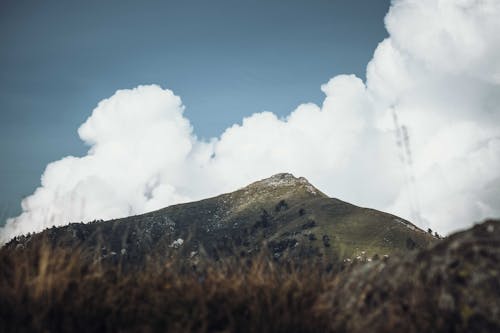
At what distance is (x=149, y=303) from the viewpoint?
19.1ft

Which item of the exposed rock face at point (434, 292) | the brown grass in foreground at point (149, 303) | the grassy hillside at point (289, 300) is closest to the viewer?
the exposed rock face at point (434, 292)

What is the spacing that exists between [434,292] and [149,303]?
3581 mm

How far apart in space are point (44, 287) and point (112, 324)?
3.31 ft

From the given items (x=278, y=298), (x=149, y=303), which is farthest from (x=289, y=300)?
(x=149, y=303)

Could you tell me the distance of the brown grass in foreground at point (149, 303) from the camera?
17.4 feet

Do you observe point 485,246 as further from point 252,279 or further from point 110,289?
point 110,289

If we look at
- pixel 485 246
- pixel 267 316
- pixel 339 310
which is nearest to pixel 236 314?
pixel 267 316

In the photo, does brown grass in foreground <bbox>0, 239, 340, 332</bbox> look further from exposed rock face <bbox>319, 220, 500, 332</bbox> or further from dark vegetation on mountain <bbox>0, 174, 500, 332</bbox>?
exposed rock face <bbox>319, 220, 500, 332</bbox>

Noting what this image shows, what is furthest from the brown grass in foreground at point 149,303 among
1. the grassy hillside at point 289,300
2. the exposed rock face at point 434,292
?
the exposed rock face at point 434,292

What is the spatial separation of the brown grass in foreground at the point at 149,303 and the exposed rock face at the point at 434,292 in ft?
1.86

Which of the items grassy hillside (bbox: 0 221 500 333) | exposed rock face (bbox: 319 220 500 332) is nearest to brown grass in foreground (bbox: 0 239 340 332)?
grassy hillside (bbox: 0 221 500 333)

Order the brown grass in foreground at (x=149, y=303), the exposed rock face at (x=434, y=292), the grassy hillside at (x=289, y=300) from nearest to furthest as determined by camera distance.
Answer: the exposed rock face at (x=434, y=292)
the grassy hillside at (x=289, y=300)
the brown grass in foreground at (x=149, y=303)

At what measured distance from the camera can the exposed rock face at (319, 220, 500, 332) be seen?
16.0 ft

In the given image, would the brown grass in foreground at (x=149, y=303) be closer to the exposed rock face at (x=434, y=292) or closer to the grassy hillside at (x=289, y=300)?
the grassy hillside at (x=289, y=300)
